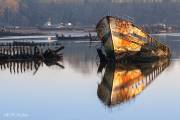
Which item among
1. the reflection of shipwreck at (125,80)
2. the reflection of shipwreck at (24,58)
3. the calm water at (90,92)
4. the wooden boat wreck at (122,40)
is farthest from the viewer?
the wooden boat wreck at (122,40)

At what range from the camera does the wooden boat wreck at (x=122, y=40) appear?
49.4m

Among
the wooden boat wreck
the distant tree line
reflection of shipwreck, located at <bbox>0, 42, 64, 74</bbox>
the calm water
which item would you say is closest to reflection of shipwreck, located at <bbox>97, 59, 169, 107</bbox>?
the calm water

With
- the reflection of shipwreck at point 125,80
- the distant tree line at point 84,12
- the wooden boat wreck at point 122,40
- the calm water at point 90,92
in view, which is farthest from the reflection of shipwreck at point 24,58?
the distant tree line at point 84,12

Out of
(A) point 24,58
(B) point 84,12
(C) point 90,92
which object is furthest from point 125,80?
(B) point 84,12

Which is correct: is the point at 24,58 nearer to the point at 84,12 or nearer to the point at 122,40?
the point at 122,40

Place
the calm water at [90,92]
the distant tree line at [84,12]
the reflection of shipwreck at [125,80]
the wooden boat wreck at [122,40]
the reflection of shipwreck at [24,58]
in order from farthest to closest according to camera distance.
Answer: the distant tree line at [84,12], the wooden boat wreck at [122,40], the reflection of shipwreck at [24,58], the reflection of shipwreck at [125,80], the calm water at [90,92]

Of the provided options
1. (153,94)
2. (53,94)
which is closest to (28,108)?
(53,94)

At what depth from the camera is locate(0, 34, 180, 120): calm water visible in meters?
24.9

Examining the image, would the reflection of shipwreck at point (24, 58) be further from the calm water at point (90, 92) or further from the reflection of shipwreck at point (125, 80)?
the reflection of shipwreck at point (125, 80)

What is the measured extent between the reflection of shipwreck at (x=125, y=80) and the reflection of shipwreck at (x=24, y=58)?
5283 mm

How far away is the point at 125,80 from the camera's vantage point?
119ft

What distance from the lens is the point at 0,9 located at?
175625 mm

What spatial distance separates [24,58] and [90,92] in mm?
21011

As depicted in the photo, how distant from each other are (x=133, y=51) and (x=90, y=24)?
128012 millimetres
